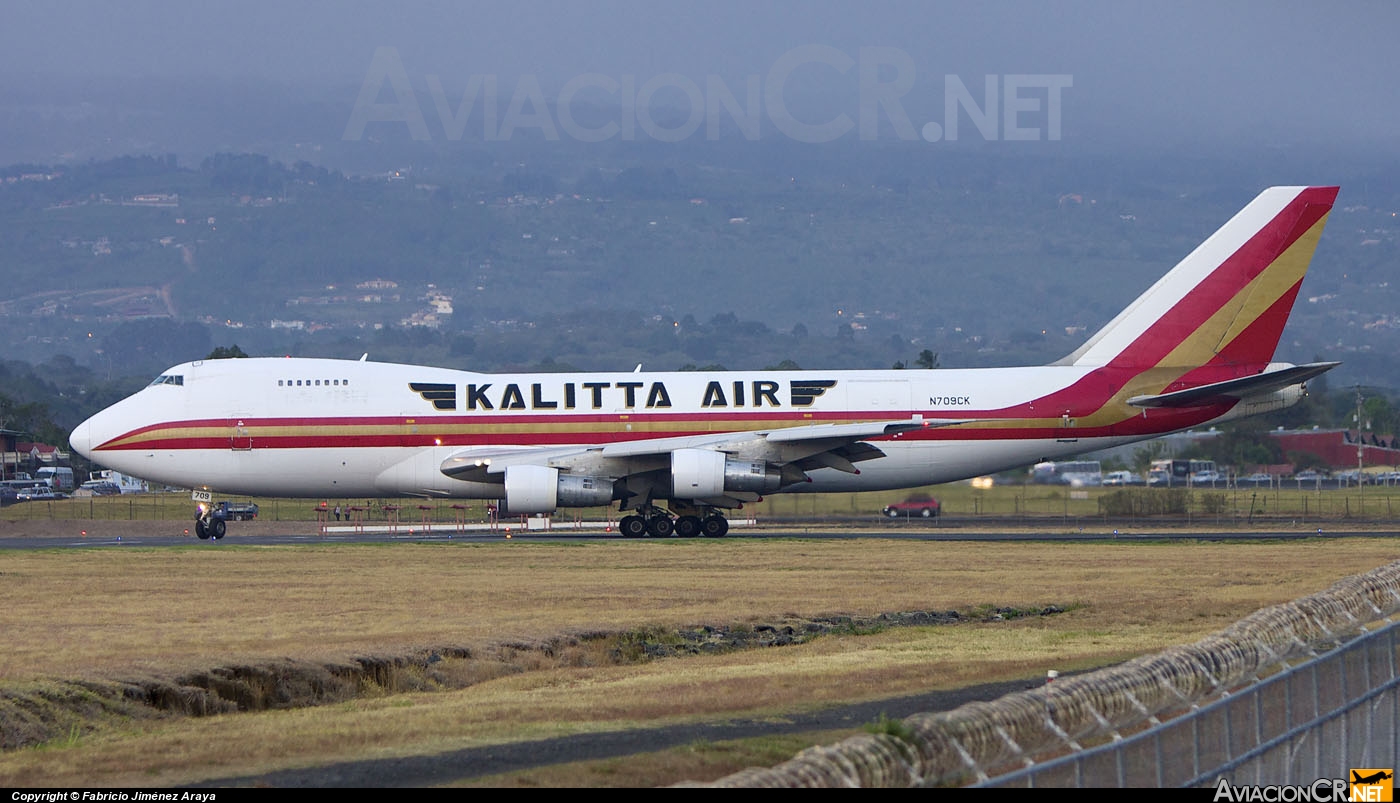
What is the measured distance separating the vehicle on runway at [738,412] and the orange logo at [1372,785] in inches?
1093

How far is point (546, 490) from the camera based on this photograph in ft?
125

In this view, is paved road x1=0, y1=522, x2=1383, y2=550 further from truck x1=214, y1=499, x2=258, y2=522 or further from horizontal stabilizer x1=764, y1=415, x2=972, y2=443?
truck x1=214, y1=499, x2=258, y2=522

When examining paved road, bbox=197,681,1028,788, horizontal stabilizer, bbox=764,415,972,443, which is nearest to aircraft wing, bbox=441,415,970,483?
horizontal stabilizer, bbox=764,415,972,443

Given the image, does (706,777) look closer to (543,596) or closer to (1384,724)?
(1384,724)

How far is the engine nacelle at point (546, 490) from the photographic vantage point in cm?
3803

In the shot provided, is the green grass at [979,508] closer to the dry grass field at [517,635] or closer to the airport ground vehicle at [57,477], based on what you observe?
the dry grass field at [517,635]

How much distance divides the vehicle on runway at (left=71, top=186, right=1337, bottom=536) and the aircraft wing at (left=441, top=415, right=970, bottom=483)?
0.25ft

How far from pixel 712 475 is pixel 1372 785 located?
28.0m

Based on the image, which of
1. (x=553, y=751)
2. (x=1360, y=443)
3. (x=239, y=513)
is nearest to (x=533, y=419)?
(x=239, y=513)

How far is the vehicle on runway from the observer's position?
39812 millimetres

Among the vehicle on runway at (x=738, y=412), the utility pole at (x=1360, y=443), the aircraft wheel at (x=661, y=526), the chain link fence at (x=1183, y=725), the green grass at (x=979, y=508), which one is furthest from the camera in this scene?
the utility pole at (x=1360, y=443)

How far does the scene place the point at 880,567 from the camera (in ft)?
99.2

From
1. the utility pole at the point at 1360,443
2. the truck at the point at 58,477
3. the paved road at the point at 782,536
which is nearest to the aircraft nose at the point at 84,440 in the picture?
the paved road at the point at 782,536

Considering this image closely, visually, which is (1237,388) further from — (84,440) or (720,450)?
(84,440)
